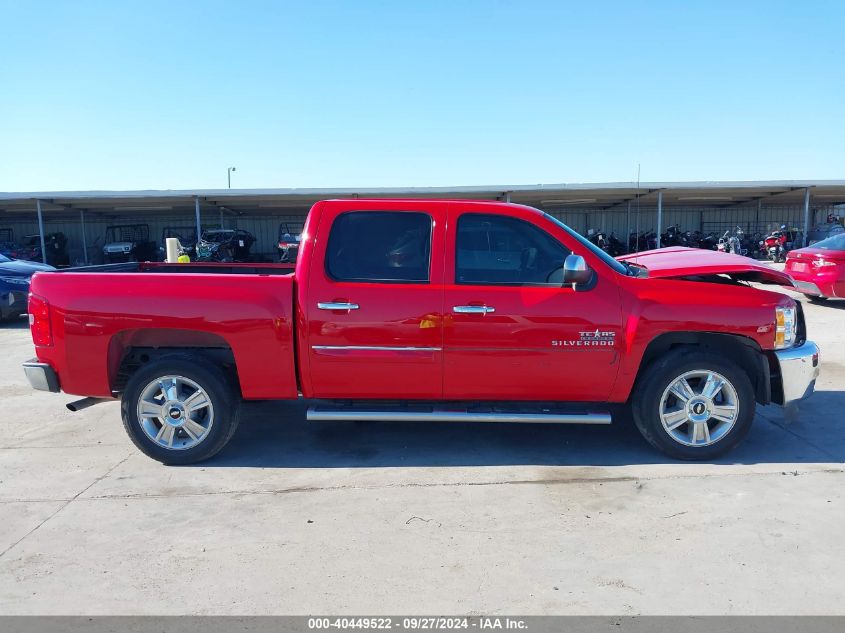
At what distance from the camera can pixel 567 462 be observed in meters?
4.73

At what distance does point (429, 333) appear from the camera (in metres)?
4.52

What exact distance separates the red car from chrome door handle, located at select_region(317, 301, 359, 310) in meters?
10.3

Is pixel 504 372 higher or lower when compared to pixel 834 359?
higher

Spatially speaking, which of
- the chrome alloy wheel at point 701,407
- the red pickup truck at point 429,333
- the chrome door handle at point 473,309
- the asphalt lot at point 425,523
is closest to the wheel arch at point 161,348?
the red pickup truck at point 429,333

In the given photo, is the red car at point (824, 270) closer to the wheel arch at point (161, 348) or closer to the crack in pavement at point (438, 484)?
the crack in pavement at point (438, 484)

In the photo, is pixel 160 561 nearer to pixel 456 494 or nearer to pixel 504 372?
pixel 456 494

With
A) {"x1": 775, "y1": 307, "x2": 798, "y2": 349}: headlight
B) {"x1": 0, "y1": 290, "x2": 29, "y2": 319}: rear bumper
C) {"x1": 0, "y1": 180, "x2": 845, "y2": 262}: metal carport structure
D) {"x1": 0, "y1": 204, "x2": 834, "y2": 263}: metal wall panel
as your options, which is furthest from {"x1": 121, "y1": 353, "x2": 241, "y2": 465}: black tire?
{"x1": 0, "y1": 204, "x2": 834, "y2": 263}: metal wall panel

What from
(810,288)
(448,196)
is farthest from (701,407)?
(448,196)

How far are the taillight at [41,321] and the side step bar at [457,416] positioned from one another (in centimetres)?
201

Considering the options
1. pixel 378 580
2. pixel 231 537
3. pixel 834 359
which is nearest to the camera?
pixel 378 580

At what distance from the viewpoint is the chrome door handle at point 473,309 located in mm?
4480

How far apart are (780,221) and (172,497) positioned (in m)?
35.3
